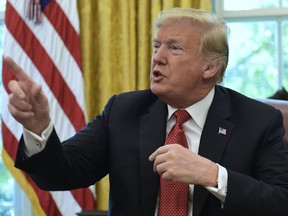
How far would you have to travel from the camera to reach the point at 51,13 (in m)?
3.57

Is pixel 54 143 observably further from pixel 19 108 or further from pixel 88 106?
pixel 88 106

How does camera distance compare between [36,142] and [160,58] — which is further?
[160,58]

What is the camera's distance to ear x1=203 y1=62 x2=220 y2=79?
216 cm

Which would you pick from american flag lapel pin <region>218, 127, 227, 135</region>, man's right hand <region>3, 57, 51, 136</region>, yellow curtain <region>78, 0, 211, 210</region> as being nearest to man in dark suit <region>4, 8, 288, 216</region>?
american flag lapel pin <region>218, 127, 227, 135</region>

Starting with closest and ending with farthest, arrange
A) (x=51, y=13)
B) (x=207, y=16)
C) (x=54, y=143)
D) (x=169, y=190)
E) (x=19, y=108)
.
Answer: (x=19, y=108) < (x=54, y=143) < (x=169, y=190) < (x=207, y=16) < (x=51, y=13)

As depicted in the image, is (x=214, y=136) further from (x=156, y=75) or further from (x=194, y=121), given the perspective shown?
(x=156, y=75)

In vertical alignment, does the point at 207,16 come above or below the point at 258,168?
above

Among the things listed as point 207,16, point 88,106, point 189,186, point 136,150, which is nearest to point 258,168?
point 189,186

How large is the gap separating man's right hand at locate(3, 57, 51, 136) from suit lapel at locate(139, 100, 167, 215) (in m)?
0.47

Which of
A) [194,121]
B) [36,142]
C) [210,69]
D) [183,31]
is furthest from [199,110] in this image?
[36,142]

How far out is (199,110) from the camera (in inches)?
84.3

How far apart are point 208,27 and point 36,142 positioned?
771 millimetres

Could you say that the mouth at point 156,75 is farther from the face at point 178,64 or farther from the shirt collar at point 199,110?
the shirt collar at point 199,110

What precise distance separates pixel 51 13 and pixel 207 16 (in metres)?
1.69
